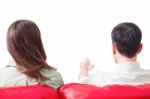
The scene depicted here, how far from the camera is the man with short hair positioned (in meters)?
2.01

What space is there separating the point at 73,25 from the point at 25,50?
100cm

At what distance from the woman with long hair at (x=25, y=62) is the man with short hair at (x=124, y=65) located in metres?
0.22

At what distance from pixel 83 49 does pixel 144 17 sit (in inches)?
19.5

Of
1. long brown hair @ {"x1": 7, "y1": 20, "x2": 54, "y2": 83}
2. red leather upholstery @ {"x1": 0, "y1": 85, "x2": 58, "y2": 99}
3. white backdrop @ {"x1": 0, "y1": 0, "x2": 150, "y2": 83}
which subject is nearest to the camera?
red leather upholstery @ {"x1": 0, "y1": 85, "x2": 58, "y2": 99}

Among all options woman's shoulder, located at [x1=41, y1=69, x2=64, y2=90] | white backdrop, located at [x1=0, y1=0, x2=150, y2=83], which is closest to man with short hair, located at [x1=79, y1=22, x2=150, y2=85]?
woman's shoulder, located at [x1=41, y1=69, x2=64, y2=90]

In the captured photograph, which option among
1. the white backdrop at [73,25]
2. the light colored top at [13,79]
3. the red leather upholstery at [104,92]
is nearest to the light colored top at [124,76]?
the red leather upholstery at [104,92]

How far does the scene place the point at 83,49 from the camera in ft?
9.53

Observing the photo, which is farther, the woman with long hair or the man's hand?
the man's hand

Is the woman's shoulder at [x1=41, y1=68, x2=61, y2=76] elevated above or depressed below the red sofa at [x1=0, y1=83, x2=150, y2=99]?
above

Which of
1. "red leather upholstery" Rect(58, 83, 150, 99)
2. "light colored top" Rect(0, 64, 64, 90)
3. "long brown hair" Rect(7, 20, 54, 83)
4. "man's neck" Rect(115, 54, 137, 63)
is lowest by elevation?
"red leather upholstery" Rect(58, 83, 150, 99)

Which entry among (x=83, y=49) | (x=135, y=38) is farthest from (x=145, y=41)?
(x=135, y=38)

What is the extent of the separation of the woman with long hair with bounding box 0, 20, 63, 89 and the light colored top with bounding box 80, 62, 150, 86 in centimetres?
22

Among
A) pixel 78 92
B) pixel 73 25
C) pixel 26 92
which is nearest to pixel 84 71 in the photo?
pixel 78 92

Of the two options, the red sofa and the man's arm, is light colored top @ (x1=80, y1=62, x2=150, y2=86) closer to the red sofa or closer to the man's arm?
the man's arm
